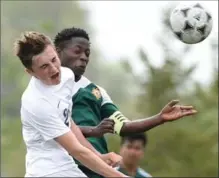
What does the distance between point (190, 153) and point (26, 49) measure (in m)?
14.3

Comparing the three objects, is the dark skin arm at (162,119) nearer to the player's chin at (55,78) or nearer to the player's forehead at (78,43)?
the player's forehead at (78,43)

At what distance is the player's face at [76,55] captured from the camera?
10.5 metres

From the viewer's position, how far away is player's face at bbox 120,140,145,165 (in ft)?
47.5

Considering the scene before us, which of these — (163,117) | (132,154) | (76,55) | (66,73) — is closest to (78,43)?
(76,55)

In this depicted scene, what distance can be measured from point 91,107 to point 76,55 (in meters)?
0.49

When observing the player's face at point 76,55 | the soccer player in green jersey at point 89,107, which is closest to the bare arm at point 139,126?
the soccer player in green jersey at point 89,107

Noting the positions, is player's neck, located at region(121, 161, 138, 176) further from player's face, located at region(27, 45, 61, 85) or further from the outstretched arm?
player's face, located at region(27, 45, 61, 85)

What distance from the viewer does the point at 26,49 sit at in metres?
9.45

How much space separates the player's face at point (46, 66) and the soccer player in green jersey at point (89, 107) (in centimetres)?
101

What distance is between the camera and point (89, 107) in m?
10.7

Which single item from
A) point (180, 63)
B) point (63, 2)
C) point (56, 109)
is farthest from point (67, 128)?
point (63, 2)

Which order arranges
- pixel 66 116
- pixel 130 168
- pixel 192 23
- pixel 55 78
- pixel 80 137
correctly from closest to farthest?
pixel 55 78, pixel 66 116, pixel 80 137, pixel 192 23, pixel 130 168

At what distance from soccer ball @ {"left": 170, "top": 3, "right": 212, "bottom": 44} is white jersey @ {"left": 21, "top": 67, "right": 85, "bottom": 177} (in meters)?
2.51

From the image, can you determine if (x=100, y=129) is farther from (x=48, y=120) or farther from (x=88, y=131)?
(x=48, y=120)
